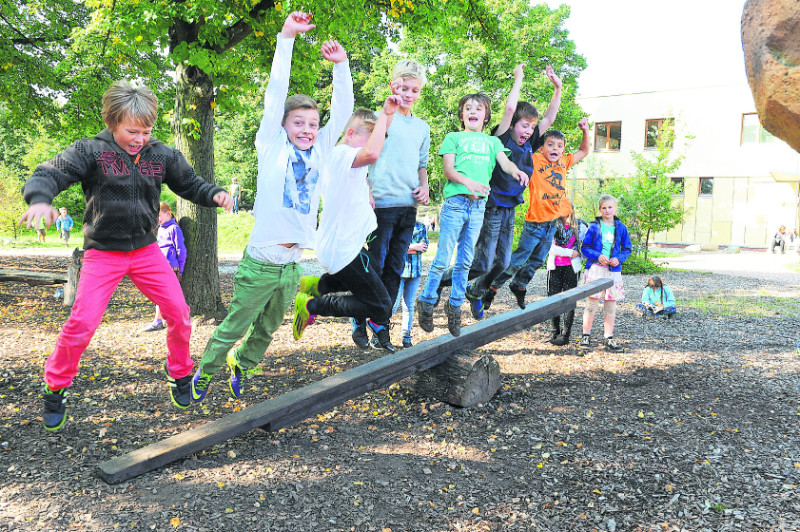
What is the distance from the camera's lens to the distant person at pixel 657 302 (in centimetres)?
993

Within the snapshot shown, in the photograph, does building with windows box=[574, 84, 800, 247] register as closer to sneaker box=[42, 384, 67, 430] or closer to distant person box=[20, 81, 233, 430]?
distant person box=[20, 81, 233, 430]

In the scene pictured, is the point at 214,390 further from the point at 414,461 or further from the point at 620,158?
the point at 620,158

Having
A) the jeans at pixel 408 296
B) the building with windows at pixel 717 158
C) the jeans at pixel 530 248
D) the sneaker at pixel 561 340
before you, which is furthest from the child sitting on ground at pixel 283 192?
the building with windows at pixel 717 158

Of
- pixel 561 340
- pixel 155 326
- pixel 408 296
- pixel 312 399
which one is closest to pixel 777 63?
pixel 312 399

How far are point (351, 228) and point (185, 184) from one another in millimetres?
1067

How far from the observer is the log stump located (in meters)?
4.99

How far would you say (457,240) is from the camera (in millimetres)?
4656

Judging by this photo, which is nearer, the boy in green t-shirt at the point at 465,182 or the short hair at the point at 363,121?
the short hair at the point at 363,121

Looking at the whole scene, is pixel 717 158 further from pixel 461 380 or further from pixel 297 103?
pixel 297 103

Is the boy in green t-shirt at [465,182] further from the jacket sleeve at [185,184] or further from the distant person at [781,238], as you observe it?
the distant person at [781,238]

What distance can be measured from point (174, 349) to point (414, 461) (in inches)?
70.0

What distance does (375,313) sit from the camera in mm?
4145

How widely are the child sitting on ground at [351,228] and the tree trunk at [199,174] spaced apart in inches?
151

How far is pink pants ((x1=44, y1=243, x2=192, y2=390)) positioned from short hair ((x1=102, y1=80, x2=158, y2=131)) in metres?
0.75
